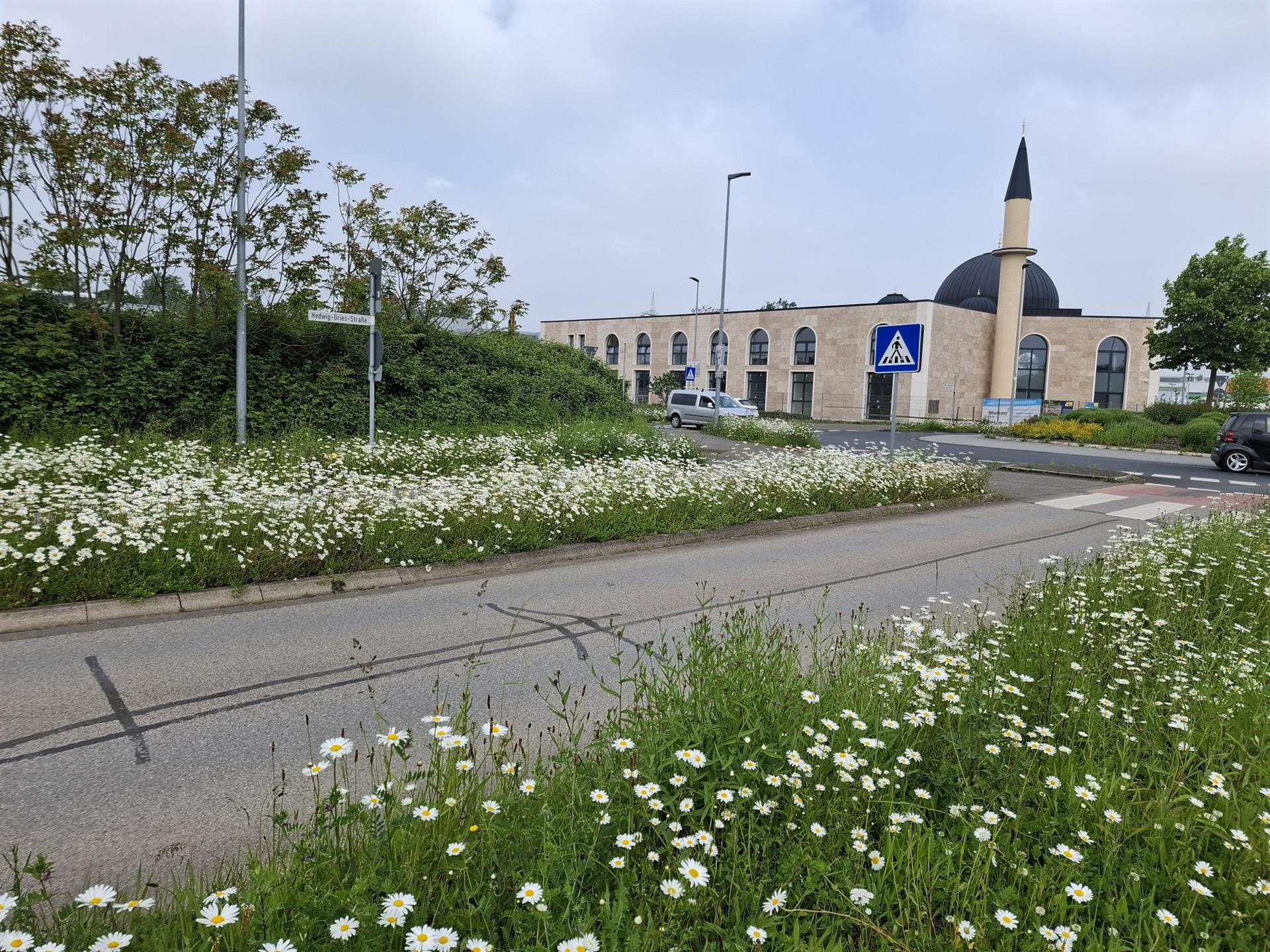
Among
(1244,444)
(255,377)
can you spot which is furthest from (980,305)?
(255,377)

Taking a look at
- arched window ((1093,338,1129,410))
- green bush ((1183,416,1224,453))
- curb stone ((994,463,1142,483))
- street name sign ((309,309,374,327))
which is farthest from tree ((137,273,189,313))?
arched window ((1093,338,1129,410))

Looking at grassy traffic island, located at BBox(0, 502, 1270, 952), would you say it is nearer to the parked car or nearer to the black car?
the black car

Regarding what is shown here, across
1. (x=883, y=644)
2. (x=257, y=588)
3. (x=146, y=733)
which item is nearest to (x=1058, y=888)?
(x=883, y=644)

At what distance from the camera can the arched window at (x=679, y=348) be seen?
6656 cm

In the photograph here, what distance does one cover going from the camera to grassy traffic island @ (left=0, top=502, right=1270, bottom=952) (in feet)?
7.10

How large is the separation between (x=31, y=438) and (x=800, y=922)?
13161 mm

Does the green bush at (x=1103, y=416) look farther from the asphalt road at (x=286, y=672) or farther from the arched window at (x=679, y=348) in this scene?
the arched window at (x=679, y=348)

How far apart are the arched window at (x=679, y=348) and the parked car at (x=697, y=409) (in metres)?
29.8

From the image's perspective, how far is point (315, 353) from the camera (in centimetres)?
1579

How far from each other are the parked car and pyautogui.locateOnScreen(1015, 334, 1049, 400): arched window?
32170mm

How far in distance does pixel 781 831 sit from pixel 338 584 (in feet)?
17.0

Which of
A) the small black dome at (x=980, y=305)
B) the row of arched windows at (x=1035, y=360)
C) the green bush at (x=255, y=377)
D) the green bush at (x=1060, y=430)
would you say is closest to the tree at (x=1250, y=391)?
the green bush at (x=1060, y=430)

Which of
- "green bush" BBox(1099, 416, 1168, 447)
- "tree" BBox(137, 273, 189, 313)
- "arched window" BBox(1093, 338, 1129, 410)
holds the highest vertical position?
"arched window" BBox(1093, 338, 1129, 410)

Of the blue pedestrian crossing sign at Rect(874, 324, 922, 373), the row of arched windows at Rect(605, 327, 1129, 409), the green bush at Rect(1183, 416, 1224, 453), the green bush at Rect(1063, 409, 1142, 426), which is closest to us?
the blue pedestrian crossing sign at Rect(874, 324, 922, 373)
